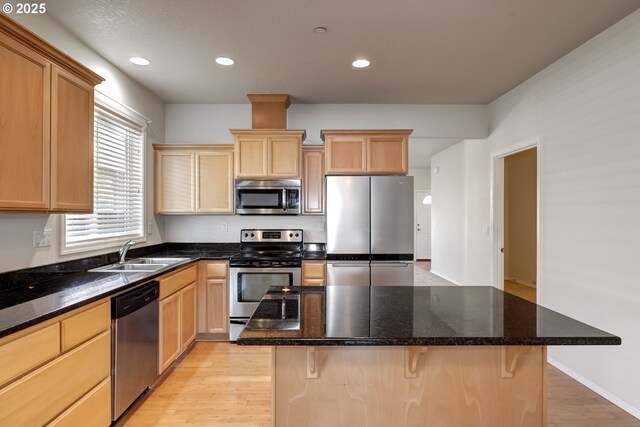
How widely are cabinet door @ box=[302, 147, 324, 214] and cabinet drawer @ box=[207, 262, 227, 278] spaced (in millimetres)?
1094

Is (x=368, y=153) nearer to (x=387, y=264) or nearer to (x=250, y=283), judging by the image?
(x=387, y=264)

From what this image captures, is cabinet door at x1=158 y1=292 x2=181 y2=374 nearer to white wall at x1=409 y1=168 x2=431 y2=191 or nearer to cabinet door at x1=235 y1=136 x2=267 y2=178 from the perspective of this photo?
cabinet door at x1=235 y1=136 x2=267 y2=178

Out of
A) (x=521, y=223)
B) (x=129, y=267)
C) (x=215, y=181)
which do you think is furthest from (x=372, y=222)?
(x=521, y=223)

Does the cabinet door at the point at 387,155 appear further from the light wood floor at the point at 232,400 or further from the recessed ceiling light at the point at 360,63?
the light wood floor at the point at 232,400

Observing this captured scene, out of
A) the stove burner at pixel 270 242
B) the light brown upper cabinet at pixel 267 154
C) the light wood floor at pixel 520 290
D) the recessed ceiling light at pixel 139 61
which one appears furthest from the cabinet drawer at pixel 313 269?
the light wood floor at pixel 520 290

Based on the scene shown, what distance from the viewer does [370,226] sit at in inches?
143

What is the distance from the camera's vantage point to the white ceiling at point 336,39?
89.0 inches

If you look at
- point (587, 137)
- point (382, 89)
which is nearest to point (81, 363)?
point (382, 89)

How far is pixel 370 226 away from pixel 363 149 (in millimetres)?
853

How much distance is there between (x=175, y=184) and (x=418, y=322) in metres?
3.36

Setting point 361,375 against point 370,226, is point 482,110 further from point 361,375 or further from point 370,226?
point 361,375

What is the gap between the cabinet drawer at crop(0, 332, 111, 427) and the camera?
4.59 feet

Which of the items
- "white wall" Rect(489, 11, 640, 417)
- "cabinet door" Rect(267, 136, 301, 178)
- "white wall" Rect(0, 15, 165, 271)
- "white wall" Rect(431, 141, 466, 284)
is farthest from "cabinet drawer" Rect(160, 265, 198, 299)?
"white wall" Rect(431, 141, 466, 284)

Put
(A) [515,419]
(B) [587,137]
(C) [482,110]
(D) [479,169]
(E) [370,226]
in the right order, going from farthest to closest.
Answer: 1. (D) [479,169]
2. (C) [482,110]
3. (E) [370,226]
4. (B) [587,137]
5. (A) [515,419]
